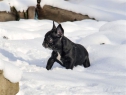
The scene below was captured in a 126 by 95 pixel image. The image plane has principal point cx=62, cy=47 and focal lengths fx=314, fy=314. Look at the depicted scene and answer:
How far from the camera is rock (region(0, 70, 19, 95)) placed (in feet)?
10.6

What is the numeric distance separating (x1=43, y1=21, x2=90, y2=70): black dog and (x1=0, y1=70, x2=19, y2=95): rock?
1.56m

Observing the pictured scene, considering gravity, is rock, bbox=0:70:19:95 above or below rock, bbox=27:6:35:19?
above

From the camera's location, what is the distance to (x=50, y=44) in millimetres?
4801

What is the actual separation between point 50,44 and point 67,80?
1069 mm

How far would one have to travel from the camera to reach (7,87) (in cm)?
327

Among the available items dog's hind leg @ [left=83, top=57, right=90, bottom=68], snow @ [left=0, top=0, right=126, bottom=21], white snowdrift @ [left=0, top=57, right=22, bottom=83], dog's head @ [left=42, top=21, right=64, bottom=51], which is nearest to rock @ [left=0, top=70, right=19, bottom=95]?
white snowdrift @ [left=0, top=57, right=22, bottom=83]

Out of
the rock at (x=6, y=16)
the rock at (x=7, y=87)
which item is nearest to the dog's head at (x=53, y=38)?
the rock at (x=7, y=87)

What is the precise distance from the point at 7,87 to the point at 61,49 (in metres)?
1.80

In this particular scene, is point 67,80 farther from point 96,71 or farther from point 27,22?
point 27,22

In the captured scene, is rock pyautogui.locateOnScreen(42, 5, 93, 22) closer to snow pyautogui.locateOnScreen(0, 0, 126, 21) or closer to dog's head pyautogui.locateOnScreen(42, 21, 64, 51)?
snow pyautogui.locateOnScreen(0, 0, 126, 21)

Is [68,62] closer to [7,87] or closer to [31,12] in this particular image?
[7,87]

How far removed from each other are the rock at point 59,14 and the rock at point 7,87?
676 centimetres

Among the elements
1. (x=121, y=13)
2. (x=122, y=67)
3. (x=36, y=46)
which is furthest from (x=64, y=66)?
(x=121, y=13)

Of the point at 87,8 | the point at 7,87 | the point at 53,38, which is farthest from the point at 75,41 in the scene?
the point at 7,87
